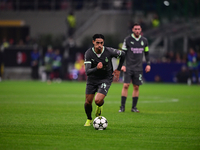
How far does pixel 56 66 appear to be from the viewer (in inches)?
1335

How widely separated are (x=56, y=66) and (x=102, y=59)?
81.4ft

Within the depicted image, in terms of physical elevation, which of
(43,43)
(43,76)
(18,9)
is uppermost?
(18,9)

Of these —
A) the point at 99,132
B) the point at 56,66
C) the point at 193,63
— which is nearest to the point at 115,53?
the point at 99,132

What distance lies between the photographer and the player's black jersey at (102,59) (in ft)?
30.5

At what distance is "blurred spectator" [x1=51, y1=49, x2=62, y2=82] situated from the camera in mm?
33656

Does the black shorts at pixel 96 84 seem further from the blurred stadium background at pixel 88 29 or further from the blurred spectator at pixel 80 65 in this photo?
the blurred spectator at pixel 80 65

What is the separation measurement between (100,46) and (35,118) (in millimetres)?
2640

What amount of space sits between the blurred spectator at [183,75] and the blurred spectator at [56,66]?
9.11 meters

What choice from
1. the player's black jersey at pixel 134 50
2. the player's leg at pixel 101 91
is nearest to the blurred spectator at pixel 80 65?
the player's black jersey at pixel 134 50

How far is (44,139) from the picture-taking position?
739 cm

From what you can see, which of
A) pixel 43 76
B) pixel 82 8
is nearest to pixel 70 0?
pixel 82 8

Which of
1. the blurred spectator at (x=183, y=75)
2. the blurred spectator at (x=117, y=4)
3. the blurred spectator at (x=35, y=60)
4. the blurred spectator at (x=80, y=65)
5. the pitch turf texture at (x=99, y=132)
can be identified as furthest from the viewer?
the blurred spectator at (x=117, y=4)

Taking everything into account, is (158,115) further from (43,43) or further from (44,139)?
(43,43)

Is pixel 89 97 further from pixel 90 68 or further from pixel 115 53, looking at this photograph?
pixel 115 53
